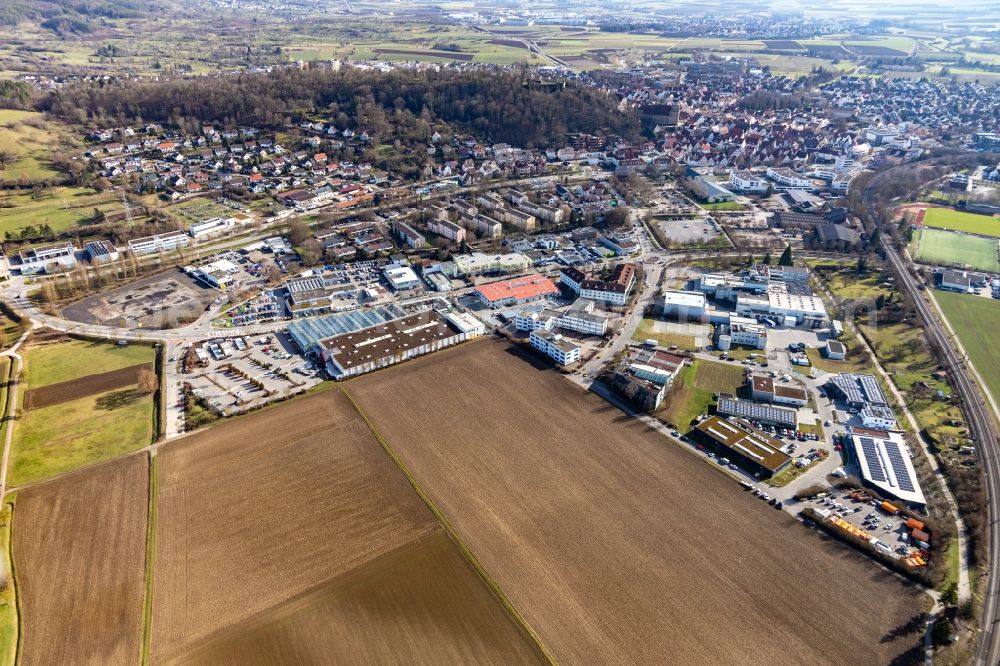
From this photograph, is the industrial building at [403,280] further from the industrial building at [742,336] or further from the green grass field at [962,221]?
the green grass field at [962,221]

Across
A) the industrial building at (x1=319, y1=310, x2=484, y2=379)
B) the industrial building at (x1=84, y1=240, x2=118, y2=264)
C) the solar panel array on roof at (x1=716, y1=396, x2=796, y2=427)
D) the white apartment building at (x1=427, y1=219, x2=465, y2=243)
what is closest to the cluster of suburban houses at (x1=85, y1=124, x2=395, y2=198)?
the industrial building at (x1=84, y1=240, x2=118, y2=264)

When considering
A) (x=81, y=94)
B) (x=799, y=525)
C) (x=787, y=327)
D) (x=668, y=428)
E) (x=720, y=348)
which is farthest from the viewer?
(x=81, y=94)

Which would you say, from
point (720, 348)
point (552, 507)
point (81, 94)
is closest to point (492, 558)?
point (552, 507)

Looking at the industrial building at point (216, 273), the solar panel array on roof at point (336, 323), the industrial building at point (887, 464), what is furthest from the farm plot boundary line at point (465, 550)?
the industrial building at point (216, 273)

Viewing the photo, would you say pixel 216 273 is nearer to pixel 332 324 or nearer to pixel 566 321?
pixel 332 324

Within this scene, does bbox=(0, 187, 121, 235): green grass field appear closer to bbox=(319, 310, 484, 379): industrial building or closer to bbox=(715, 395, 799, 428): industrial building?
bbox=(319, 310, 484, 379): industrial building

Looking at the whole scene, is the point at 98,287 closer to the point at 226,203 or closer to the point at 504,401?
the point at 226,203
